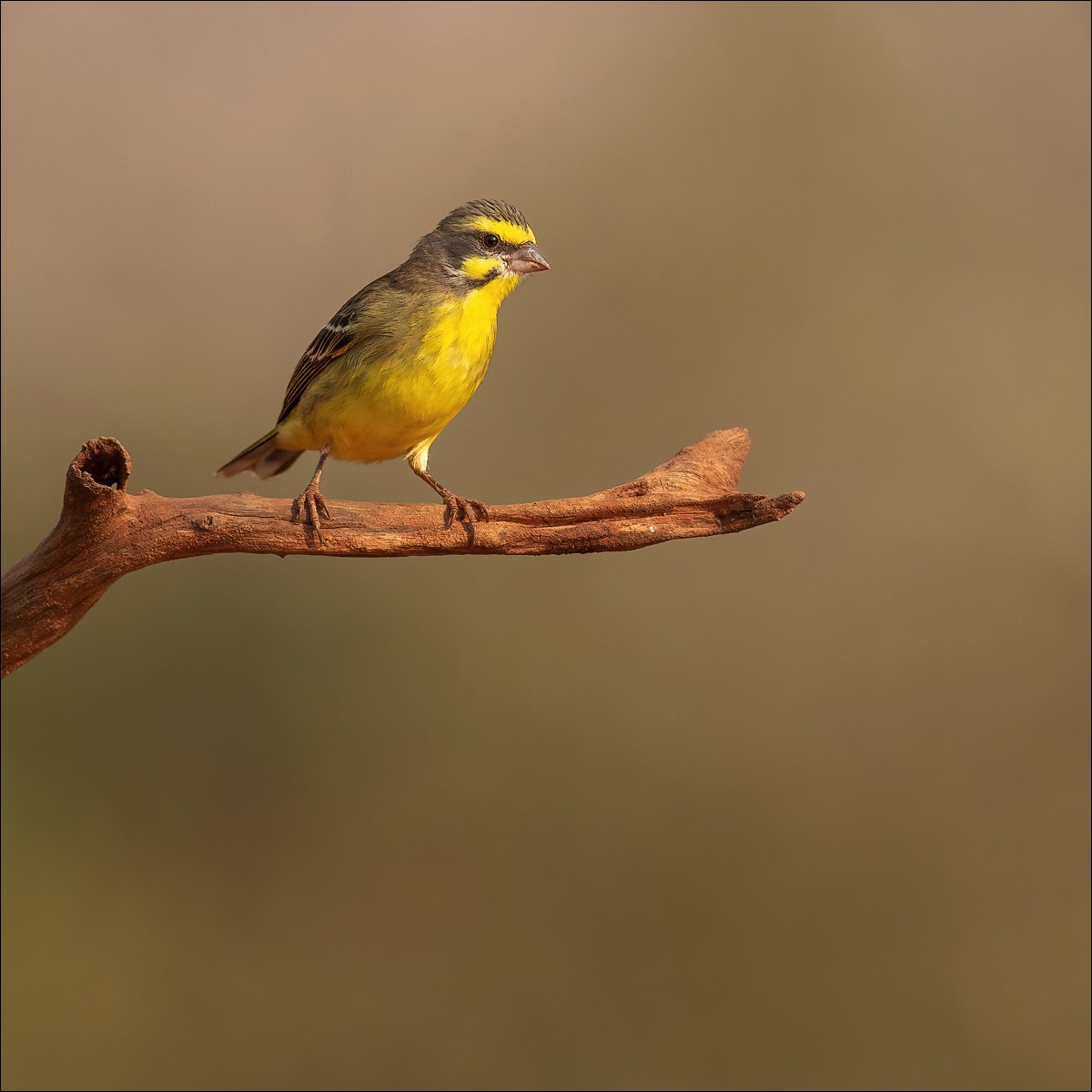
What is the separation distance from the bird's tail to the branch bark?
0.96 m

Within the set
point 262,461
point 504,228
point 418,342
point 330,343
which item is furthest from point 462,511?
point 262,461

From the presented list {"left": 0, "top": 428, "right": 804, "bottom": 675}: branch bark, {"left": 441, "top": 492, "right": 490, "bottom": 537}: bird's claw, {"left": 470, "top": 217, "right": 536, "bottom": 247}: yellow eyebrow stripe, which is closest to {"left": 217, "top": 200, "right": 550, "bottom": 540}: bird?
{"left": 470, "top": 217, "right": 536, "bottom": 247}: yellow eyebrow stripe

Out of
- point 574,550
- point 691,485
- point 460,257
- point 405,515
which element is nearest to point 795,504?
point 691,485

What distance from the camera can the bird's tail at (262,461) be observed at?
146 inches

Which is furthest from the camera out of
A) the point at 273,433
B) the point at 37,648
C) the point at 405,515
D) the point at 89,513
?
the point at 273,433

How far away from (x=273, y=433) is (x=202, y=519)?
950mm

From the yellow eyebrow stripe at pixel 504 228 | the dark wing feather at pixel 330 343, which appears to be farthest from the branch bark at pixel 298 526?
the yellow eyebrow stripe at pixel 504 228

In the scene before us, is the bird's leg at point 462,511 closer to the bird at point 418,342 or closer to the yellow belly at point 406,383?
the bird at point 418,342

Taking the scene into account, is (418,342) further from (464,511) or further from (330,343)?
(464,511)

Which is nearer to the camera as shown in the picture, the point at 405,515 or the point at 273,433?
the point at 405,515

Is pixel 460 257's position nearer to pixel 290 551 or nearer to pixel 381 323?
pixel 381 323

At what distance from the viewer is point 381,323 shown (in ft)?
10.7

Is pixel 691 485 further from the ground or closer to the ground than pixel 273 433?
closer to the ground

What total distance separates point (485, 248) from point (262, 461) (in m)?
1.10
